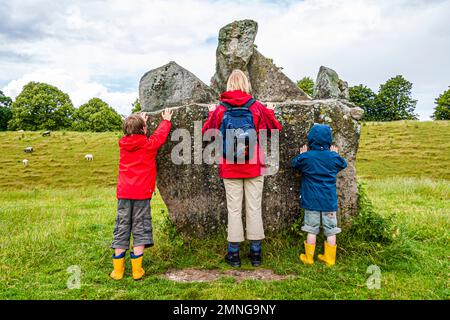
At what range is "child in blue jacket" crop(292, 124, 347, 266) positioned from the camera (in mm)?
5699

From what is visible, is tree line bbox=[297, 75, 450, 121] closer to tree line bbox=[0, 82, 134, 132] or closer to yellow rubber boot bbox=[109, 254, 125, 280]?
tree line bbox=[0, 82, 134, 132]

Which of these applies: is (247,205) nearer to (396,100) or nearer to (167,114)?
(167,114)

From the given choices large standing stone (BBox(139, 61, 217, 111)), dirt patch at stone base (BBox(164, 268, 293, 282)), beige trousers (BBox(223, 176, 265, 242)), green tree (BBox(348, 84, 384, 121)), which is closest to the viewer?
dirt patch at stone base (BBox(164, 268, 293, 282))

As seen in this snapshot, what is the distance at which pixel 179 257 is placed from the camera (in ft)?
20.1

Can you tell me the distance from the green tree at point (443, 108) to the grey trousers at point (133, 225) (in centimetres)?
6632

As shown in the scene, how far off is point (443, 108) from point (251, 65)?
209ft

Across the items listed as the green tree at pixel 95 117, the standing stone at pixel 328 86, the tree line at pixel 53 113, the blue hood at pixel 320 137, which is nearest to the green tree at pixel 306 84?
the tree line at pixel 53 113

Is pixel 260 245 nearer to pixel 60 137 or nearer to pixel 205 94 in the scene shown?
pixel 205 94

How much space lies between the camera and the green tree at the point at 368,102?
6648 centimetres

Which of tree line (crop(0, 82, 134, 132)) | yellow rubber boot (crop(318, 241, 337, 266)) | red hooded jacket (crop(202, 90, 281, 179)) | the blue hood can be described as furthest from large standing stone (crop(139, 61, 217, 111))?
tree line (crop(0, 82, 134, 132))

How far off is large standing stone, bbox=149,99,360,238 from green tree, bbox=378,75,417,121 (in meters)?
65.6

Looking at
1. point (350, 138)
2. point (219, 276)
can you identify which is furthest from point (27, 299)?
point (350, 138)
